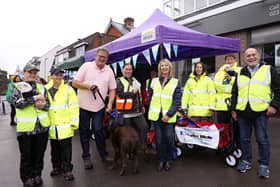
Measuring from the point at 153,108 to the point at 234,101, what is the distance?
122 centimetres

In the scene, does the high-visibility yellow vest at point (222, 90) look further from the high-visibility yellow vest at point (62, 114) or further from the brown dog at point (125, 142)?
the high-visibility yellow vest at point (62, 114)

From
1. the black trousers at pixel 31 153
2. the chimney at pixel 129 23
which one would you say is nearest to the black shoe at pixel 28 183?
the black trousers at pixel 31 153

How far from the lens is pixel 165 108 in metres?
3.54

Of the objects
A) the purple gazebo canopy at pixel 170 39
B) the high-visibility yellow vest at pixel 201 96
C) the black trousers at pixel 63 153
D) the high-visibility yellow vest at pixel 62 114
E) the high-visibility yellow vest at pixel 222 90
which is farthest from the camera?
the purple gazebo canopy at pixel 170 39

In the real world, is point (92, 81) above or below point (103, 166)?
above

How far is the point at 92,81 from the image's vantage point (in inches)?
146

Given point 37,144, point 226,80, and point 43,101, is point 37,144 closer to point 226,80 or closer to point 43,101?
point 43,101

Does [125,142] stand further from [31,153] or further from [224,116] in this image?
[224,116]

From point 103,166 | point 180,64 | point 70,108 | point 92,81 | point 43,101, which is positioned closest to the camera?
point 43,101

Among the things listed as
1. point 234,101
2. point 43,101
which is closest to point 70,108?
point 43,101

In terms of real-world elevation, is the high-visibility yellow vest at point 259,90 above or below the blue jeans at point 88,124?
above

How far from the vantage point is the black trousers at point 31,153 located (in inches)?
118

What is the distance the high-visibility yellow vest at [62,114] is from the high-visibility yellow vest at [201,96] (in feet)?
6.85

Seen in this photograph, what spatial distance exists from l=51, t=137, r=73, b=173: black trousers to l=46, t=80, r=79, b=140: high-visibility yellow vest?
6.8 inches
